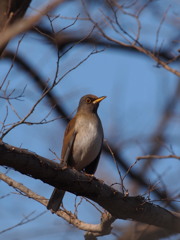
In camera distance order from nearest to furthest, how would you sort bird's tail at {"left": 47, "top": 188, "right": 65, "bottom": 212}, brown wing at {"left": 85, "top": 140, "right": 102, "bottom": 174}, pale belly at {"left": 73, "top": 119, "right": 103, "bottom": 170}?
1. bird's tail at {"left": 47, "top": 188, "right": 65, "bottom": 212}
2. pale belly at {"left": 73, "top": 119, "right": 103, "bottom": 170}
3. brown wing at {"left": 85, "top": 140, "right": 102, "bottom": 174}

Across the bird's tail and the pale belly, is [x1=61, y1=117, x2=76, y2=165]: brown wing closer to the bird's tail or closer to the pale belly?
the pale belly

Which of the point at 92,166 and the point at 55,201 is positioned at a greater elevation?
the point at 92,166

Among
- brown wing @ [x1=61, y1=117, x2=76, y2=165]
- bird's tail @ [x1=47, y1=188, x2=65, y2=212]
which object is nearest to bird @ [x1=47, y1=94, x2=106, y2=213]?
brown wing @ [x1=61, y1=117, x2=76, y2=165]

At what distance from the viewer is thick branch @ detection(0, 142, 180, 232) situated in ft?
17.2

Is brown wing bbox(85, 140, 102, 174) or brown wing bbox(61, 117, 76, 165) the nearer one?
brown wing bbox(61, 117, 76, 165)

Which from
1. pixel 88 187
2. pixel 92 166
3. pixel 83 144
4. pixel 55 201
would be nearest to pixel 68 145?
pixel 83 144

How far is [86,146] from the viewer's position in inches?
297

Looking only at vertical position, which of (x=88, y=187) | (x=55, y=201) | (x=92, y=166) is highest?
(x=92, y=166)

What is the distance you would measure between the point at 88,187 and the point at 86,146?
5.66 feet

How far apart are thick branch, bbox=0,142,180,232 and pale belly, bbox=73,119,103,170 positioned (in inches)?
62.4

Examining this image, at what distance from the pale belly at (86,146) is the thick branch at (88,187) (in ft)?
5.20

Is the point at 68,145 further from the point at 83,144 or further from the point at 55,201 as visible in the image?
the point at 55,201

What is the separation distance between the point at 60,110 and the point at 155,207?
3.79m

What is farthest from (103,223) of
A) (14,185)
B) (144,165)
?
(144,165)
